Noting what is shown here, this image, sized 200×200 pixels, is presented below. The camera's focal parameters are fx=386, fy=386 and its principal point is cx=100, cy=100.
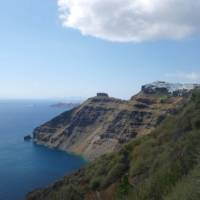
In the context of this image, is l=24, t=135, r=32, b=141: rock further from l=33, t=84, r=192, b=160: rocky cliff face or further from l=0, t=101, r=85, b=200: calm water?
l=0, t=101, r=85, b=200: calm water

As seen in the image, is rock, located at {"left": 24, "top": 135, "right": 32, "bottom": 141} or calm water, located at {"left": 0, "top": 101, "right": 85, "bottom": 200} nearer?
calm water, located at {"left": 0, "top": 101, "right": 85, "bottom": 200}

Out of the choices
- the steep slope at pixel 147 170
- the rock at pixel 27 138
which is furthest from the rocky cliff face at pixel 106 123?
the steep slope at pixel 147 170

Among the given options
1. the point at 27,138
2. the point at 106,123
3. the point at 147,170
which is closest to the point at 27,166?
the point at 106,123

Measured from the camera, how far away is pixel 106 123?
17375 cm

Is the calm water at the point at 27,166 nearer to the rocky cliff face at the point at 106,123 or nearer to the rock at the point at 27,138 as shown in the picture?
the rock at the point at 27,138

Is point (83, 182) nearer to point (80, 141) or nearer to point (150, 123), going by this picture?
point (150, 123)

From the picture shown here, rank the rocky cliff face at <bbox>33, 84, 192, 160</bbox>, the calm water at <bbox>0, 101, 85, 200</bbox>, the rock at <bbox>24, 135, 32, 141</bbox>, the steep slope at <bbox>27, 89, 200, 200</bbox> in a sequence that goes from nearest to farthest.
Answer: the steep slope at <bbox>27, 89, 200, 200</bbox>
the calm water at <bbox>0, 101, 85, 200</bbox>
the rocky cliff face at <bbox>33, 84, 192, 160</bbox>
the rock at <bbox>24, 135, 32, 141</bbox>

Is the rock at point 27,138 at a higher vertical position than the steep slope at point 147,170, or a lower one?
lower

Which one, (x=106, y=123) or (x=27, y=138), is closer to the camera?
(x=106, y=123)

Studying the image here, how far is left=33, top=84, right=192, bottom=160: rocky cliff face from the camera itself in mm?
152125

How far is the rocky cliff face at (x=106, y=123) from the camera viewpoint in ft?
499

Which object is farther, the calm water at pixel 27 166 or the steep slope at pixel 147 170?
the calm water at pixel 27 166

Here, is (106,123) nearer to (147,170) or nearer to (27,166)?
(27,166)

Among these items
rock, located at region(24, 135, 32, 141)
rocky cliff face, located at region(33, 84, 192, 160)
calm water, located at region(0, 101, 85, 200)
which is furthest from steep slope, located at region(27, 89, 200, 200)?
rock, located at region(24, 135, 32, 141)
